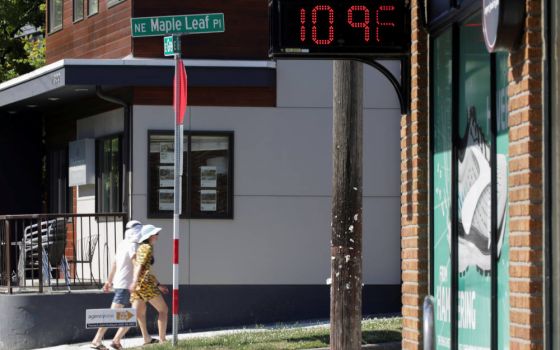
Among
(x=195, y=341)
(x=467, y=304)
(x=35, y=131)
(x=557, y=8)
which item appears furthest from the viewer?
(x=35, y=131)

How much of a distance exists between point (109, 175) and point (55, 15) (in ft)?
13.9

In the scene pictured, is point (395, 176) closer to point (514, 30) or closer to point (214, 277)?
point (214, 277)

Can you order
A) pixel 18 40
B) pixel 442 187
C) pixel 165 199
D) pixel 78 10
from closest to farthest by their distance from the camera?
pixel 442 187, pixel 165 199, pixel 78 10, pixel 18 40

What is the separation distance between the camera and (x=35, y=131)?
77.6 feet

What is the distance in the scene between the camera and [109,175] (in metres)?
20.3

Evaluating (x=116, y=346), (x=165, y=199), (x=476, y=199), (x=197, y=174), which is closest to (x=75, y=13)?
(x=197, y=174)

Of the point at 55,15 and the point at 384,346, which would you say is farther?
the point at 55,15

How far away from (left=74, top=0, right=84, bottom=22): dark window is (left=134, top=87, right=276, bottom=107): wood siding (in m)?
3.72

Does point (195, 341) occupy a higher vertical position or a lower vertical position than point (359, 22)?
lower

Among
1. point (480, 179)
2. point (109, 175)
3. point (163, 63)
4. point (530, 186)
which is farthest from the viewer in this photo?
point (109, 175)

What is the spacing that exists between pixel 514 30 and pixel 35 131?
18.1 metres

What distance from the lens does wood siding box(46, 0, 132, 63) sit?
63.2ft

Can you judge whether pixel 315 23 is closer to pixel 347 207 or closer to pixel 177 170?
pixel 347 207

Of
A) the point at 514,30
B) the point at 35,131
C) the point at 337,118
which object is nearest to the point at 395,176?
the point at 337,118
